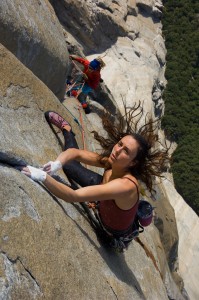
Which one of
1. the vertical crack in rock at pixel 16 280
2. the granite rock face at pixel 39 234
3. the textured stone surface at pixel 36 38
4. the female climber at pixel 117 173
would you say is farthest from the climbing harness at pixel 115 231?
the textured stone surface at pixel 36 38

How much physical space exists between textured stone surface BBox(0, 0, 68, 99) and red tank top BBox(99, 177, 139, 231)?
447 cm

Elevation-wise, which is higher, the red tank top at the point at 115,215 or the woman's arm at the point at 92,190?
the woman's arm at the point at 92,190

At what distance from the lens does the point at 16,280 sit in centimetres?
407

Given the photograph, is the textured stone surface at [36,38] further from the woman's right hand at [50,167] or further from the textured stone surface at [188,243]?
the textured stone surface at [188,243]

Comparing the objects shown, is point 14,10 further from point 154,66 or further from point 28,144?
point 154,66

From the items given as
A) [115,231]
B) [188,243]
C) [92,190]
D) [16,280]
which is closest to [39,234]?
[16,280]

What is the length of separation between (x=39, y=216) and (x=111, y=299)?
5.61 ft

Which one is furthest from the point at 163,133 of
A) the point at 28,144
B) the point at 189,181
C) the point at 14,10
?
the point at 28,144

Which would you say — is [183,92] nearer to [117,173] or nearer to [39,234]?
[117,173]

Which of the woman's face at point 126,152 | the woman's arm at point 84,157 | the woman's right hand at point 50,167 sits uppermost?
the woman's face at point 126,152

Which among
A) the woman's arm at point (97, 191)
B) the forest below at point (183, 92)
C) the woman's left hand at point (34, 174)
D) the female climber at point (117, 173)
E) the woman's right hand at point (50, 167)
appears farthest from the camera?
the forest below at point (183, 92)

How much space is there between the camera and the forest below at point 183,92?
121 ft

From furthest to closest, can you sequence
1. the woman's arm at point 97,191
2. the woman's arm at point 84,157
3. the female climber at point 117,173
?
the woman's arm at point 84,157
the female climber at point 117,173
the woman's arm at point 97,191

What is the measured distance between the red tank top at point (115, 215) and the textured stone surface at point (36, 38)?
447cm
